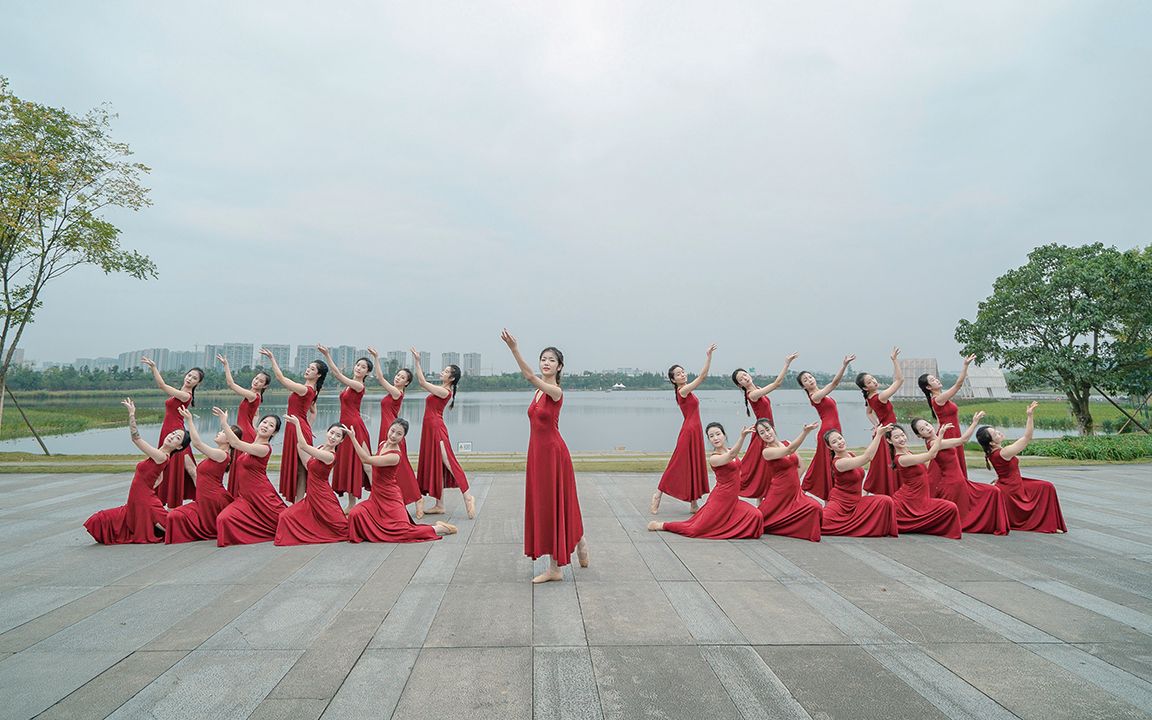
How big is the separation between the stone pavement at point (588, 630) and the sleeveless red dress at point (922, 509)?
0.82ft

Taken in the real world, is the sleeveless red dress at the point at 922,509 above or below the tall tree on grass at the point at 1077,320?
below

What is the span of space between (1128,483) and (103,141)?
84.6ft

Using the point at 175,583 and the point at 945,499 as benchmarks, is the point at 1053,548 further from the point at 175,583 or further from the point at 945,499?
the point at 175,583

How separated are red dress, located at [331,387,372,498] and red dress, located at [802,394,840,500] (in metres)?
6.51

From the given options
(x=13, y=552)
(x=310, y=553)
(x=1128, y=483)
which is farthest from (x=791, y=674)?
(x=1128, y=483)

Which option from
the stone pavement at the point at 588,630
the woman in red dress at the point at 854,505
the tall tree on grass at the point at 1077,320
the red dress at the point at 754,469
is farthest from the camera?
the tall tree on grass at the point at 1077,320

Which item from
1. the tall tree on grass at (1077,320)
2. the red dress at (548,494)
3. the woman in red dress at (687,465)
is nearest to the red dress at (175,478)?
the red dress at (548,494)

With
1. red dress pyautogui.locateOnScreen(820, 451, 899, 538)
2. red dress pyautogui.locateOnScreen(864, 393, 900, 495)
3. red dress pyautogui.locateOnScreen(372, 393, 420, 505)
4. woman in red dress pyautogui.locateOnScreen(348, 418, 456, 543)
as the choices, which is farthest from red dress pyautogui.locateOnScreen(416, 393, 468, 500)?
red dress pyautogui.locateOnScreen(864, 393, 900, 495)

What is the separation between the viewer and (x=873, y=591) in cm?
472

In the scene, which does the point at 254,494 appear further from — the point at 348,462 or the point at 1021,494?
the point at 1021,494

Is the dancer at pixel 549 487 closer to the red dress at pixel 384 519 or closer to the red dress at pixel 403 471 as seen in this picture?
the red dress at pixel 384 519

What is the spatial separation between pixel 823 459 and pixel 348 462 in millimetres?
6857

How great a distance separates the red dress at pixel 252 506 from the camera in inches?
250

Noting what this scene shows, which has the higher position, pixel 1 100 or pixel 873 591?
pixel 1 100
